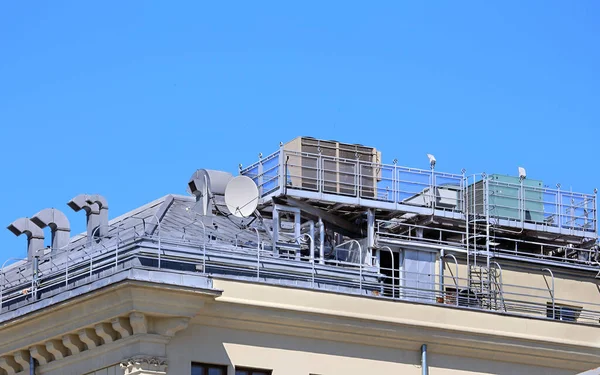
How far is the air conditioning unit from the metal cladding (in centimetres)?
617

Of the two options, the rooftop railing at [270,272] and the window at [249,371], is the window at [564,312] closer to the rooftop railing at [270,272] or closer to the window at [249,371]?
the rooftop railing at [270,272]

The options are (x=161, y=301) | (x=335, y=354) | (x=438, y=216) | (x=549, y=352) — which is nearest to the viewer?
(x=161, y=301)

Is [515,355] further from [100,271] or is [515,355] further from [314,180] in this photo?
[100,271]

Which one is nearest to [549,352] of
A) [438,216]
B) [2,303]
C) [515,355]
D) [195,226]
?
[515,355]

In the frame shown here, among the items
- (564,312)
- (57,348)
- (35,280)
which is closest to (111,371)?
(57,348)

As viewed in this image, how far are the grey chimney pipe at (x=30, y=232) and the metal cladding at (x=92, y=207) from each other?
2.71 m

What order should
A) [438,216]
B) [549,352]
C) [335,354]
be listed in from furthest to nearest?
[438,216]
[549,352]
[335,354]

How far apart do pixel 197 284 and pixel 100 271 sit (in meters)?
3.13

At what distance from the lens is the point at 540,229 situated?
5572 centimetres

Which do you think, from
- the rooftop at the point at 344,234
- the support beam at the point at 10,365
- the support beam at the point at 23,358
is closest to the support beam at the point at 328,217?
the rooftop at the point at 344,234

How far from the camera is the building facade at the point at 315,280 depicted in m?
44.9

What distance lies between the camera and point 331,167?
174 ft

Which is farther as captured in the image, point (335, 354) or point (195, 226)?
point (195, 226)

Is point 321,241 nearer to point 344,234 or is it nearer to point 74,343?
point 344,234
